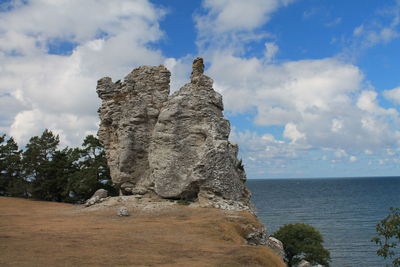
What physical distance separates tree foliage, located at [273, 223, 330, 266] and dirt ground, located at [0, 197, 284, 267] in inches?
478

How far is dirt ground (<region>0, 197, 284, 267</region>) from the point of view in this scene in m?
17.0

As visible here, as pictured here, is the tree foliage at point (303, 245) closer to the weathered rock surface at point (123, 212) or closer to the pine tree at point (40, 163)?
the weathered rock surface at point (123, 212)

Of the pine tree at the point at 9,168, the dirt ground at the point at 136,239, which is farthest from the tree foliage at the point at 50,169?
the dirt ground at the point at 136,239

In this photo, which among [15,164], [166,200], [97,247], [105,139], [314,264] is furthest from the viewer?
[15,164]

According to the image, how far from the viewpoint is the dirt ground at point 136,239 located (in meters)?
17.0

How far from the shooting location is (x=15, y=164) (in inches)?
2114

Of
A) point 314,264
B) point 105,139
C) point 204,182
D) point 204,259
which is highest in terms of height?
point 105,139

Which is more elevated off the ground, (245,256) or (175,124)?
(175,124)

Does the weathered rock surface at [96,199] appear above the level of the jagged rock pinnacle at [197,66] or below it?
below

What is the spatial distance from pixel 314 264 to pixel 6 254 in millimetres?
28895

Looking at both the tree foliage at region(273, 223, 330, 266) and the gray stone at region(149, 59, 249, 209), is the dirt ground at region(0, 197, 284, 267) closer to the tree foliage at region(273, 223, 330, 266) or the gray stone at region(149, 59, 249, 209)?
the gray stone at region(149, 59, 249, 209)

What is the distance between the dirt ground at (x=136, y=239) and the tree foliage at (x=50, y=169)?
18604 millimetres

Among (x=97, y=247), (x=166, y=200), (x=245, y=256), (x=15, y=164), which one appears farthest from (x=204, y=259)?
(x=15, y=164)

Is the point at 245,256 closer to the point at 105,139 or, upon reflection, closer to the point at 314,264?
the point at 314,264
